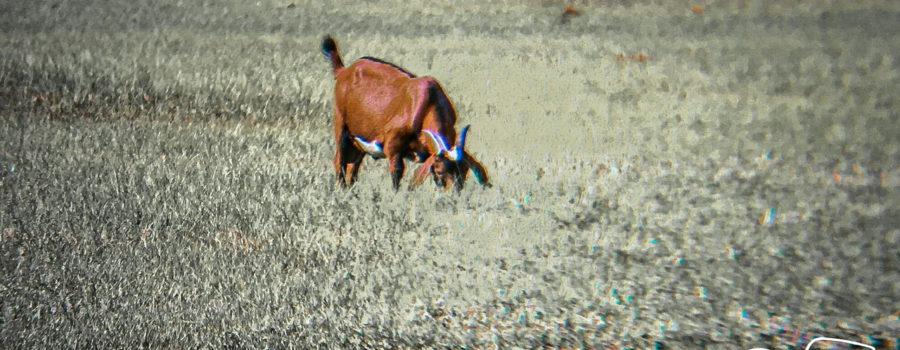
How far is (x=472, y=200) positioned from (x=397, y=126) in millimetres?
672

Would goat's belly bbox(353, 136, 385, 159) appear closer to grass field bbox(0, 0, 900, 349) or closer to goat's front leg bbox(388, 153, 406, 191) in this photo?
goat's front leg bbox(388, 153, 406, 191)

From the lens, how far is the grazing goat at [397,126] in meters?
3.79

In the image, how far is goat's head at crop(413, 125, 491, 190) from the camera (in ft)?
12.1

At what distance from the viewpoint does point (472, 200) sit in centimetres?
447

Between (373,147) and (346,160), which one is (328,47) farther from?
(373,147)

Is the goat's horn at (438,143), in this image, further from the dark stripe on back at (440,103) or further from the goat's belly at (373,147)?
→ the goat's belly at (373,147)

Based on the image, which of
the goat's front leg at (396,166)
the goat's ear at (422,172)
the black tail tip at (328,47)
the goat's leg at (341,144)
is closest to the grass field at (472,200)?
the goat's leg at (341,144)

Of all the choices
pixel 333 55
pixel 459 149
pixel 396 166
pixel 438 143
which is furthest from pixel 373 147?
pixel 333 55

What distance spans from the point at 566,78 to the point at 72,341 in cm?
485

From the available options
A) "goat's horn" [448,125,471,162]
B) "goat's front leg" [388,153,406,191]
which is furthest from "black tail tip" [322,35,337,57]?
"goat's horn" [448,125,471,162]

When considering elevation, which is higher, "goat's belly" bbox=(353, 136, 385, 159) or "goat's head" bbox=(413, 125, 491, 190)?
"goat's head" bbox=(413, 125, 491, 190)

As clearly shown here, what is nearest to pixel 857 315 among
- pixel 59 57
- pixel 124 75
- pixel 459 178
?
pixel 459 178

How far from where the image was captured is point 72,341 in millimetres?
3623

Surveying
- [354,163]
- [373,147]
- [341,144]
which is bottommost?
[354,163]
